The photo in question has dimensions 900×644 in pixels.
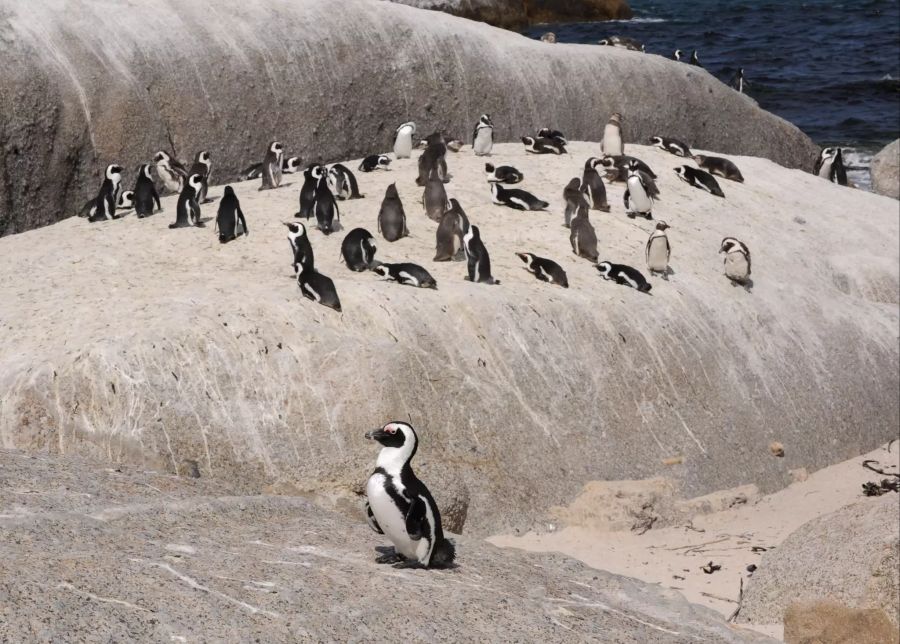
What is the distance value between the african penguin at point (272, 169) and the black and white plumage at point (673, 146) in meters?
5.45

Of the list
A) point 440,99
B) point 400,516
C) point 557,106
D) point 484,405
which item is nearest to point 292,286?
point 484,405

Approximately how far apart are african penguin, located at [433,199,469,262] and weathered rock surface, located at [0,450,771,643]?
457 cm

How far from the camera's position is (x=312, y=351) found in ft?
32.6

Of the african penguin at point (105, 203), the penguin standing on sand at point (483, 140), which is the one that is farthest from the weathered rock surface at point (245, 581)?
the penguin standing on sand at point (483, 140)

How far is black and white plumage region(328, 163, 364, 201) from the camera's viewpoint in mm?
13375

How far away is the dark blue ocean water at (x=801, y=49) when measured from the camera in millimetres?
30875

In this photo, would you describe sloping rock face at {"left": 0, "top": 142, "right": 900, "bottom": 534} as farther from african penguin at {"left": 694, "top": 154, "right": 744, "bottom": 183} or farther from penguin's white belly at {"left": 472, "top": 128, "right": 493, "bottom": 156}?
african penguin at {"left": 694, "top": 154, "right": 744, "bottom": 183}

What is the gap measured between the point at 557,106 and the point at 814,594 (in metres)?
11.0

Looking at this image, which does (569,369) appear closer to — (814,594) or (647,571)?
(647,571)

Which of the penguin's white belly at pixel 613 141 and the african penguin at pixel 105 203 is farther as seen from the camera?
the penguin's white belly at pixel 613 141

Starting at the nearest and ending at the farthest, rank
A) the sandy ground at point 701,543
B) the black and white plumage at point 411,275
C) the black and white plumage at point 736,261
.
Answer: the sandy ground at point 701,543, the black and white plumage at point 411,275, the black and white plumage at point 736,261

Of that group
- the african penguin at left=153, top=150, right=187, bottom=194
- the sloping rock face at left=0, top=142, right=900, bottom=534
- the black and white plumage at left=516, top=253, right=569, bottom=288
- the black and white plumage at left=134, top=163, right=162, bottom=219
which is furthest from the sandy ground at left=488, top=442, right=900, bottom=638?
the african penguin at left=153, top=150, right=187, bottom=194

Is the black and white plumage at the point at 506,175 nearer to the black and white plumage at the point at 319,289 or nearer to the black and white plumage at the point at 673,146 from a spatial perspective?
the black and white plumage at the point at 673,146

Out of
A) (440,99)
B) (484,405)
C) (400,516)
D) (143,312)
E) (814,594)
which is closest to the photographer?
(400,516)
